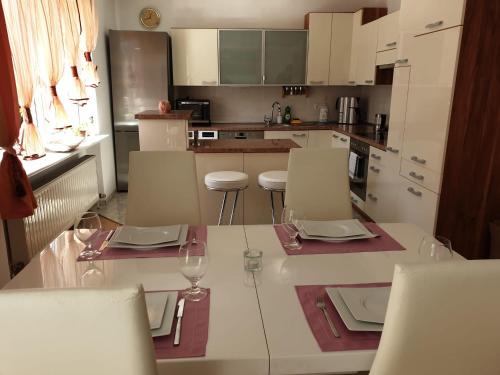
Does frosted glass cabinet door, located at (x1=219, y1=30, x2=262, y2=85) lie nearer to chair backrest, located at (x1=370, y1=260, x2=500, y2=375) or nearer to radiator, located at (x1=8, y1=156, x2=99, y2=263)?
radiator, located at (x1=8, y1=156, x2=99, y2=263)

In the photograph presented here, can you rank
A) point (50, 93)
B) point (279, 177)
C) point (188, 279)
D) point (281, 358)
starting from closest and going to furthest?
point (281, 358) → point (188, 279) → point (279, 177) → point (50, 93)

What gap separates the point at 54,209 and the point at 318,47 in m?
3.50

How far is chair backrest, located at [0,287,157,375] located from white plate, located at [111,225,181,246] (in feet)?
2.72

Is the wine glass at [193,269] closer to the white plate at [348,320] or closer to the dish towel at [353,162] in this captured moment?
the white plate at [348,320]

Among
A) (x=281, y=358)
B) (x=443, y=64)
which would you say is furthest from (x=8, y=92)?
(x=443, y=64)

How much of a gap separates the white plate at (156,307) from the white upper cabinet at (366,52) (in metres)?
3.78

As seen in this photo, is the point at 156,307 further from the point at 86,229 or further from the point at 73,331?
the point at 86,229

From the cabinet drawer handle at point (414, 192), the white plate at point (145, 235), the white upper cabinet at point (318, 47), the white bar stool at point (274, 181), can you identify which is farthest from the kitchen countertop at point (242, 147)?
the white upper cabinet at point (318, 47)

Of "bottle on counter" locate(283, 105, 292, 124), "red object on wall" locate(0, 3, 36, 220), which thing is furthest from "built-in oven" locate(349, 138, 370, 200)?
"red object on wall" locate(0, 3, 36, 220)

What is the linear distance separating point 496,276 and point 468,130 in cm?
197

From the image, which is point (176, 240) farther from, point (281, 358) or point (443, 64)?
point (443, 64)

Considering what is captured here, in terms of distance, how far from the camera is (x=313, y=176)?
7.15ft

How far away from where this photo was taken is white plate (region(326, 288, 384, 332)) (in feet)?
3.44

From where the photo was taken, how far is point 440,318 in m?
0.83
